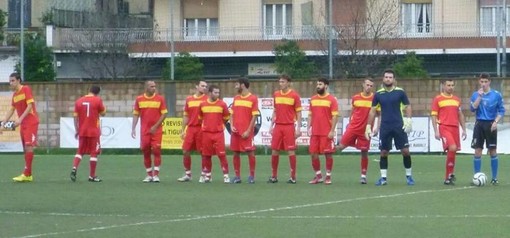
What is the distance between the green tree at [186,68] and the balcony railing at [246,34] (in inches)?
115

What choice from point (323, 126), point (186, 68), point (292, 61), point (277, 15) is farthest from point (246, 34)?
point (323, 126)

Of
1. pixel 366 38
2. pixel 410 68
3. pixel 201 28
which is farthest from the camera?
pixel 201 28

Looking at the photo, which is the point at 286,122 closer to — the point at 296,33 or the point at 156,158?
the point at 156,158

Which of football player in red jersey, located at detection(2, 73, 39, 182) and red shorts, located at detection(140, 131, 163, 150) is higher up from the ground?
football player in red jersey, located at detection(2, 73, 39, 182)

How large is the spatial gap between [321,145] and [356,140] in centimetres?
106

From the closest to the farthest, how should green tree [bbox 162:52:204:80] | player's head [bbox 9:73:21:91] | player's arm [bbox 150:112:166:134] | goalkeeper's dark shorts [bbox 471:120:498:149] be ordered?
goalkeeper's dark shorts [bbox 471:120:498:149], player's head [bbox 9:73:21:91], player's arm [bbox 150:112:166:134], green tree [bbox 162:52:204:80]

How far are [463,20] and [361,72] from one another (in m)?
5.67

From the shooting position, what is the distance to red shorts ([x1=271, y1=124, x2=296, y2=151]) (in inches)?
901

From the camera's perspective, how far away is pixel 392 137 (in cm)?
2180

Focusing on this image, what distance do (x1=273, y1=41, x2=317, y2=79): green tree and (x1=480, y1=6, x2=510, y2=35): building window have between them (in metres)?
7.36

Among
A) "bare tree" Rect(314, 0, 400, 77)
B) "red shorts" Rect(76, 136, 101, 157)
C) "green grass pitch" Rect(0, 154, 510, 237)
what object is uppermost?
"bare tree" Rect(314, 0, 400, 77)

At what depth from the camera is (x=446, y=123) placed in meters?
22.5

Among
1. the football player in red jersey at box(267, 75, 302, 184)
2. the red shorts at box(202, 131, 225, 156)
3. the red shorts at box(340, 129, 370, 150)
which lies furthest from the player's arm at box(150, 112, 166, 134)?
→ the red shorts at box(340, 129, 370, 150)

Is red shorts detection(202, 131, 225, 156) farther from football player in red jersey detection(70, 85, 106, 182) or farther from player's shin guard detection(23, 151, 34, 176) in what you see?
player's shin guard detection(23, 151, 34, 176)
